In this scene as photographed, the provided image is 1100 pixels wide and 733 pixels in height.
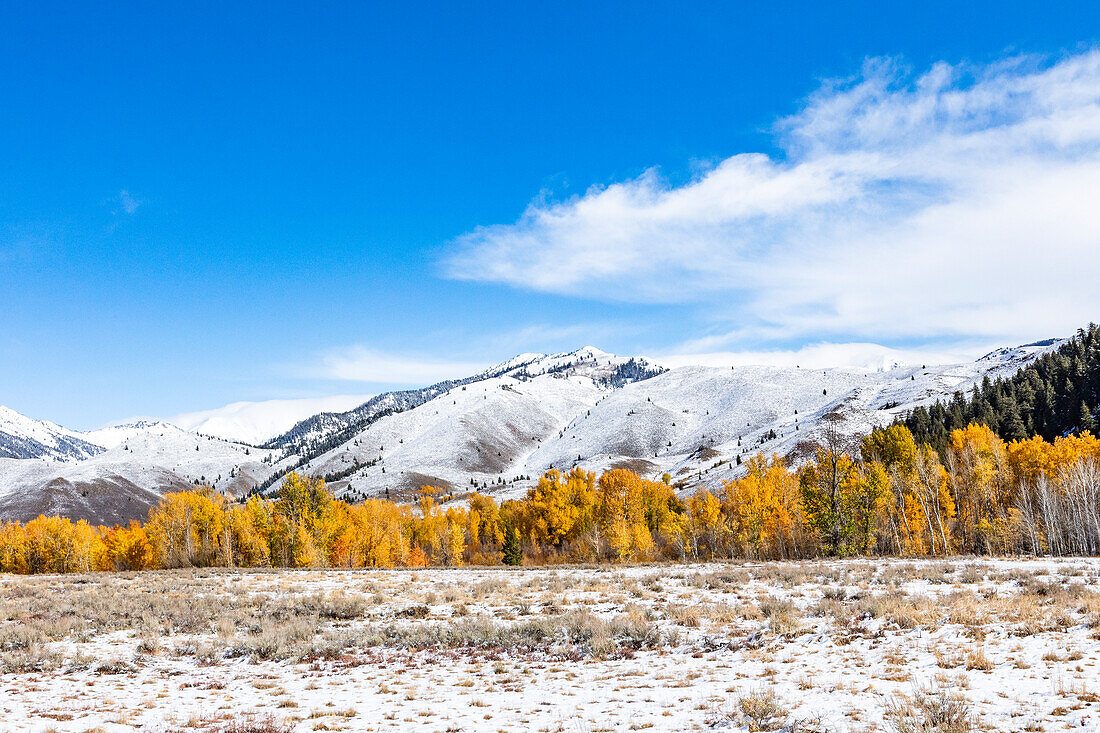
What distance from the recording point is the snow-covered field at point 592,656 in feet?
36.0

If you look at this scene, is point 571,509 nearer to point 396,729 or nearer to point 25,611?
point 25,611

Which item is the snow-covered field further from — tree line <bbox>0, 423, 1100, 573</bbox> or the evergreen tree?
the evergreen tree

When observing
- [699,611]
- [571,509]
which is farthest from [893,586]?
[571,509]

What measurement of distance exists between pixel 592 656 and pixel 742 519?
A: 5390 cm

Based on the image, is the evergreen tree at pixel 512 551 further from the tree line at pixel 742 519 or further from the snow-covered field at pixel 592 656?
the snow-covered field at pixel 592 656

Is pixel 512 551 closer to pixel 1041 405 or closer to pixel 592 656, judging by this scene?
pixel 592 656

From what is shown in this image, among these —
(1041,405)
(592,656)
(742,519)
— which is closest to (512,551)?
(742,519)

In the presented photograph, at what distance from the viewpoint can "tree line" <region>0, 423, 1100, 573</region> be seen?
207 feet

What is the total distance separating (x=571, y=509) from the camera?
263 feet

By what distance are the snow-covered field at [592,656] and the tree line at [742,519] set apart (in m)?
35.7

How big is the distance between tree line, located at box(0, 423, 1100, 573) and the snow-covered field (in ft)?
117

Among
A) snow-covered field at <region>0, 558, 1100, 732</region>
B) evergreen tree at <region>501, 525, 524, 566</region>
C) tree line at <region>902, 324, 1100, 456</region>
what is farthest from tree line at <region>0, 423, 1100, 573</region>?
snow-covered field at <region>0, 558, 1100, 732</region>

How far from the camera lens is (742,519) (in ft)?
215

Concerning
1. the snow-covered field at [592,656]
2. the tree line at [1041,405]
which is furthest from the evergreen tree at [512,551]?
the tree line at [1041,405]
